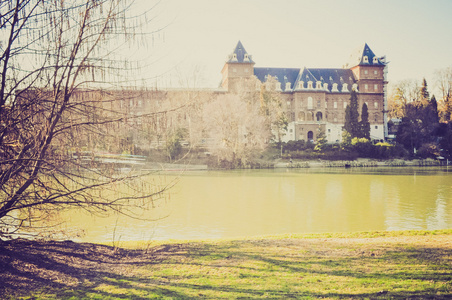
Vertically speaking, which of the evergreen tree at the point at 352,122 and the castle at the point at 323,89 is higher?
the castle at the point at 323,89

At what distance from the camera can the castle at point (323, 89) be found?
51.2 metres

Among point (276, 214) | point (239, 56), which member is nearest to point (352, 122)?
point (239, 56)

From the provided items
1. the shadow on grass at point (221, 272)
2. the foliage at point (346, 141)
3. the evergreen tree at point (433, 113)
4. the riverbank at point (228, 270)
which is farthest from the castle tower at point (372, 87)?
the shadow on grass at point (221, 272)

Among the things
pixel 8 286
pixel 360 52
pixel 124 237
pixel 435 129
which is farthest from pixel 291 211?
pixel 360 52

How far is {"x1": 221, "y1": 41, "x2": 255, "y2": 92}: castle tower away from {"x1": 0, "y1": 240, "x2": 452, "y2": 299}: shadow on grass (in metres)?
45.8

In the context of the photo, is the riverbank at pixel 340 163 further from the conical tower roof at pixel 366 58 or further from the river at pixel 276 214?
the conical tower roof at pixel 366 58

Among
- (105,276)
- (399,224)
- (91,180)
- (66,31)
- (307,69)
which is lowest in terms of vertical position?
(399,224)

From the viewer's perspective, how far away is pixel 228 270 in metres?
4.92

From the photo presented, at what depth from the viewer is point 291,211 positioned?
12.6 metres

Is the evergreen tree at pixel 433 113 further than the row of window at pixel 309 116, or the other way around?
the row of window at pixel 309 116

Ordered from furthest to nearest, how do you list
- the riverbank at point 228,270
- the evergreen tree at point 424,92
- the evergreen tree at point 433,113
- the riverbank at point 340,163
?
the evergreen tree at point 424,92
the evergreen tree at point 433,113
the riverbank at point 340,163
the riverbank at point 228,270

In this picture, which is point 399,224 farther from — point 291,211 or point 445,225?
point 291,211

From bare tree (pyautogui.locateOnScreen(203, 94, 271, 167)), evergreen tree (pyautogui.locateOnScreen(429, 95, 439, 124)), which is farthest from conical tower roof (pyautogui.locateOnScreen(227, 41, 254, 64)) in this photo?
evergreen tree (pyautogui.locateOnScreen(429, 95, 439, 124))

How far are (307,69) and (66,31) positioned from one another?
53.6 m
